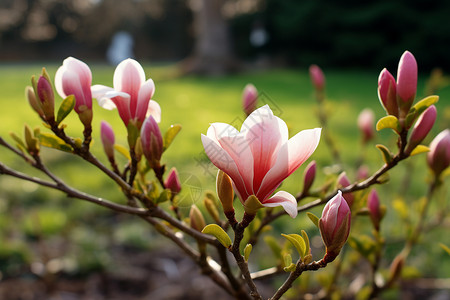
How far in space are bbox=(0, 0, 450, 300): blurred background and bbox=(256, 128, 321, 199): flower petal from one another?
0.49 ft

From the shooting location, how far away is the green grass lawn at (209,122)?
2771 millimetres

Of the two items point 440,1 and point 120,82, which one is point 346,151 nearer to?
point 120,82

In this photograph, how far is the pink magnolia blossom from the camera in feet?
2.38

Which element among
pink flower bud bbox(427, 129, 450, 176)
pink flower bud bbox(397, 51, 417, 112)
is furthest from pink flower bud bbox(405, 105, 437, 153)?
pink flower bud bbox(427, 129, 450, 176)

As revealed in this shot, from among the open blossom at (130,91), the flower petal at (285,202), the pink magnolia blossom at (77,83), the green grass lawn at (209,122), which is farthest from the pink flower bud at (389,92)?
the pink magnolia blossom at (77,83)

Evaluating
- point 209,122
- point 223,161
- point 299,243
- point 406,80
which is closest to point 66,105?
point 223,161

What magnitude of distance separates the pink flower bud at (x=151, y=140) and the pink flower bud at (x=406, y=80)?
1.26 feet

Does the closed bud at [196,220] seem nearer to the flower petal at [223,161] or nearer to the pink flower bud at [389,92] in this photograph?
the flower petal at [223,161]

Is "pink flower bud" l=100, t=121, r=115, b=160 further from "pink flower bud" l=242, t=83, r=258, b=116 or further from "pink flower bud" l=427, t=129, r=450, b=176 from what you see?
"pink flower bud" l=427, t=129, r=450, b=176

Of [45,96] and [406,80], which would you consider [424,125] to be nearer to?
[406,80]

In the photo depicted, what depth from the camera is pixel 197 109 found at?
24.1 ft

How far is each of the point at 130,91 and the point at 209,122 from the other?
12.3ft

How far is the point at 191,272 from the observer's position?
6.91 ft

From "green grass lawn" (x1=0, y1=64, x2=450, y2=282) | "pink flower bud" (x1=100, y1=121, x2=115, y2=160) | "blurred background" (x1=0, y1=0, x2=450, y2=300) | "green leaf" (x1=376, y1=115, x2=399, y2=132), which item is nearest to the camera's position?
"green leaf" (x1=376, y1=115, x2=399, y2=132)
